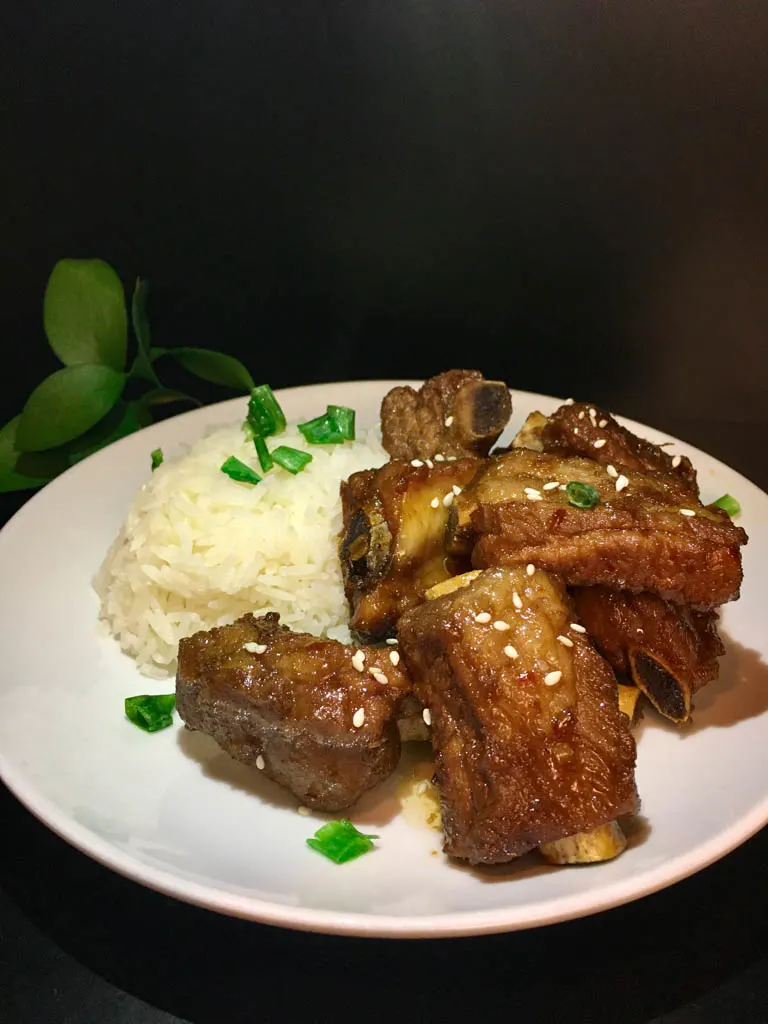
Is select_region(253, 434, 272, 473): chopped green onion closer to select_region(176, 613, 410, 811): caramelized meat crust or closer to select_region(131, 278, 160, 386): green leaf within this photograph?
select_region(176, 613, 410, 811): caramelized meat crust

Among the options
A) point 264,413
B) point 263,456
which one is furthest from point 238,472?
point 264,413

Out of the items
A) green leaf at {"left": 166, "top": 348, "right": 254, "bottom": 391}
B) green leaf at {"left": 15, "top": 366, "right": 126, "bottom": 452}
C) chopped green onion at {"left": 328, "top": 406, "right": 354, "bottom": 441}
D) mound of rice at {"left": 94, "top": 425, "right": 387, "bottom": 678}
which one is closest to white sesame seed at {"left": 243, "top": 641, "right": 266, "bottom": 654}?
mound of rice at {"left": 94, "top": 425, "right": 387, "bottom": 678}

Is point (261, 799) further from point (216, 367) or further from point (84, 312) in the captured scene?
point (84, 312)

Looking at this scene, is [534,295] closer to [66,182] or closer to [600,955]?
[66,182]

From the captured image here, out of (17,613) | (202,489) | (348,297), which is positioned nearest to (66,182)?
(348,297)

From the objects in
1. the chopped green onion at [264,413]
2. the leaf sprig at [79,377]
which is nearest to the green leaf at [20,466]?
the leaf sprig at [79,377]

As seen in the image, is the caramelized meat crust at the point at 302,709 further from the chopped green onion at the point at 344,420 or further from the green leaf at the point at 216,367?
the green leaf at the point at 216,367
